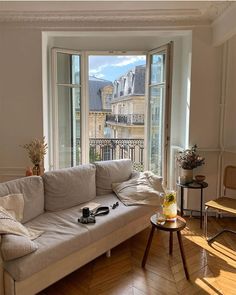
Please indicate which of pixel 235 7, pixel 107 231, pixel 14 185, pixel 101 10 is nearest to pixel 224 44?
pixel 235 7

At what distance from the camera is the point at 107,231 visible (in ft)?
8.77

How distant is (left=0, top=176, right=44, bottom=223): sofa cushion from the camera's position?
2617 millimetres

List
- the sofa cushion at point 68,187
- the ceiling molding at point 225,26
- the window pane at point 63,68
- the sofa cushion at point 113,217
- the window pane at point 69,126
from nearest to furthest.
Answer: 1. the sofa cushion at point 113,217
2. the sofa cushion at point 68,187
3. the ceiling molding at point 225,26
4. the window pane at point 63,68
5. the window pane at point 69,126

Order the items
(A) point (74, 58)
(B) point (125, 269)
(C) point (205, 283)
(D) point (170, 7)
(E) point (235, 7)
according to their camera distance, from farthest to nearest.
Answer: (A) point (74, 58), (D) point (170, 7), (E) point (235, 7), (B) point (125, 269), (C) point (205, 283)

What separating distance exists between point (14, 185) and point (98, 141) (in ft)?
10.3

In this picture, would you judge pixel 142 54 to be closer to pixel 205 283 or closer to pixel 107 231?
pixel 107 231

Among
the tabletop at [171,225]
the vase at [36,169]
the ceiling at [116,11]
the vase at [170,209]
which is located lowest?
the tabletop at [171,225]

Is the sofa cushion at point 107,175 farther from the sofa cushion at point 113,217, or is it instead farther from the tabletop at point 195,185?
the tabletop at point 195,185

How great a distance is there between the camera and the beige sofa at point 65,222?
2.02 metres

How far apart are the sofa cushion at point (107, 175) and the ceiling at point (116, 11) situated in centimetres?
193

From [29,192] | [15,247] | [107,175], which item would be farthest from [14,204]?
[107,175]

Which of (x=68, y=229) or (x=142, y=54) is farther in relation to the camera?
(x=142, y=54)

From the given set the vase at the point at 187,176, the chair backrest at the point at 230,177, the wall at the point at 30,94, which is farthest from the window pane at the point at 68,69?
the chair backrest at the point at 230,177

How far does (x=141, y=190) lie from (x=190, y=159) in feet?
2.78
